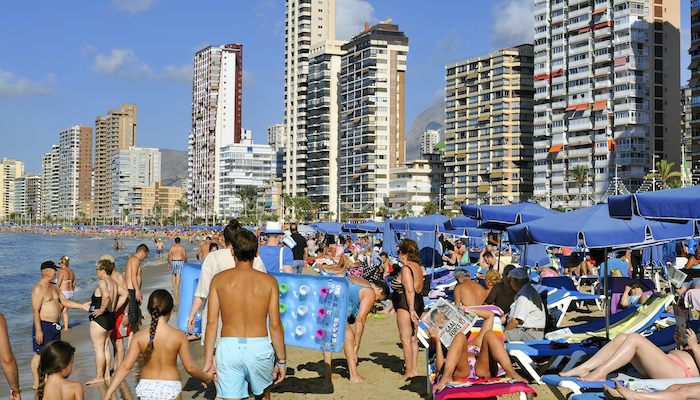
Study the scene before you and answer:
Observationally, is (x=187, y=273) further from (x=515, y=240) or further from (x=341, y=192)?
(x=341, y=192)

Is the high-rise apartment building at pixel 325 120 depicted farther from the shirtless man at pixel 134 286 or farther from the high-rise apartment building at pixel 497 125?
the shirtless man at pixel 134 286

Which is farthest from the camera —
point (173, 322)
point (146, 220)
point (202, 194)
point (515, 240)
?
point (146, 220)

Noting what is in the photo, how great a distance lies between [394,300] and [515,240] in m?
3.17

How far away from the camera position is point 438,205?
99.4 meters

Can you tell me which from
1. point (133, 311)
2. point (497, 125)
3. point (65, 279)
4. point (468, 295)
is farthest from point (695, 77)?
point (133, 311)

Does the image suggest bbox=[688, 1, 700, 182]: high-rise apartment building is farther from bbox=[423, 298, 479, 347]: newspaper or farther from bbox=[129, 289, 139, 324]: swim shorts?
bbox=[423, 298, 479, 347]: newspaper

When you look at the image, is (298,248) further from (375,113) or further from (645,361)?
(375,113)

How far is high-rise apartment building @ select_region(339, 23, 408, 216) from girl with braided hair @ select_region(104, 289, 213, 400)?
317 ft

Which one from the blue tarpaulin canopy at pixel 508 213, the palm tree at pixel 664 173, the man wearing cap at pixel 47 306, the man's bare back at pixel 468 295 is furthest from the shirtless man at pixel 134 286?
the palm tree at pixel 664 173

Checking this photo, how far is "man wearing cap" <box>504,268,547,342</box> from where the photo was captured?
284 inches

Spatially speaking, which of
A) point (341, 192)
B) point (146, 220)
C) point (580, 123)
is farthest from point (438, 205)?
point (146, 220)

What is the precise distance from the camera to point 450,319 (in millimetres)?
5625

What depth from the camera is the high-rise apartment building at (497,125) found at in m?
88.2

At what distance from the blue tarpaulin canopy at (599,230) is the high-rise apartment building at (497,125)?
80459mm
